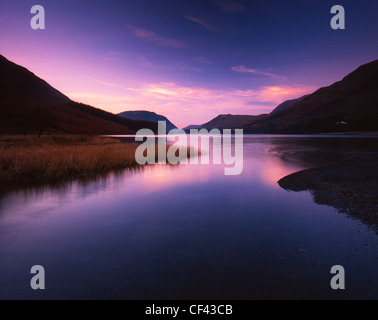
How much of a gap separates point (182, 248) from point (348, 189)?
10.3 metres

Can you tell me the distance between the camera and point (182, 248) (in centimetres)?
616

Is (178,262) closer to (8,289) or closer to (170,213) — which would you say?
(8,289)

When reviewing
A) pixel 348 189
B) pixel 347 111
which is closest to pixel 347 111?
pixel 347 111

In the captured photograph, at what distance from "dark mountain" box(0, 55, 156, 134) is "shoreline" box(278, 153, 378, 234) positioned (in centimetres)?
5941

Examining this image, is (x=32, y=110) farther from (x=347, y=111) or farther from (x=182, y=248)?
(x=347, y=111)

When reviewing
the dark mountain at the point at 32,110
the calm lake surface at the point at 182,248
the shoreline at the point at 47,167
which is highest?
the dark mountain at the point at 32,110

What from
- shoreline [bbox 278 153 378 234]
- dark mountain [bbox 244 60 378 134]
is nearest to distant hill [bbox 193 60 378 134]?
dark mountain [bbox 244 60 378 134]

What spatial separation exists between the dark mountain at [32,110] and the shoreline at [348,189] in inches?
2339

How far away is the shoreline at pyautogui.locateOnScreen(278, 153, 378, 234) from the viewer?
821cm

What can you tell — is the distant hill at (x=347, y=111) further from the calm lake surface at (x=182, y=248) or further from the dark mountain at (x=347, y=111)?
the calm lake surface at (x=182, y=248)

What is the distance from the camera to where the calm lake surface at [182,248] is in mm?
4355

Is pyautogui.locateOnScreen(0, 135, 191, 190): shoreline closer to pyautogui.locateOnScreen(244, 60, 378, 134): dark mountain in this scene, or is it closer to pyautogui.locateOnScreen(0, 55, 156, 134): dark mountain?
pyautogui.locateOnScreen(0, 55, 156, 134): dark mountain

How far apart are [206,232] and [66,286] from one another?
4427mm

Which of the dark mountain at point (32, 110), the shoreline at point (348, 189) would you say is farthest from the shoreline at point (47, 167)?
the dark mountain at point (32, 110)
